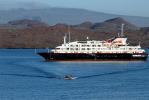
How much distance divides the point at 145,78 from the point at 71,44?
38.8m

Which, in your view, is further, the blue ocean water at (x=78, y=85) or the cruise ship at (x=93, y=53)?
the cruise ship at (x=93, y=53)

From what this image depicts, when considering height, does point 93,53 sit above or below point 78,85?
above

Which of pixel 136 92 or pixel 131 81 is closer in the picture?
pixel 136 92

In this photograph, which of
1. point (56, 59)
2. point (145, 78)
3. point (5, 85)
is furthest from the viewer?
point (56, 59)

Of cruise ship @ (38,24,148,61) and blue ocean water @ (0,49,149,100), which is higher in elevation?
cruise ship @ (38,24,148,61)

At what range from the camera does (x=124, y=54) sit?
11156 centimetres

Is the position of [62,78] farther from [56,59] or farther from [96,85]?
[56,59]

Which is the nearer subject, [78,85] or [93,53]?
[78,85]

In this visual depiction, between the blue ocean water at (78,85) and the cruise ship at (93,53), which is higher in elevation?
the cruise ship at (93,53)

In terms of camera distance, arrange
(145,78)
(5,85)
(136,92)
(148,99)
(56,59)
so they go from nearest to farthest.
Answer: (148,99) < (136,92) < (5,85) < (145,78) < (56,59)

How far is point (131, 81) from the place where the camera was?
7081 centimetres

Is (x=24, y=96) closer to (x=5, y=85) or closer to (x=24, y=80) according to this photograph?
(x=5, y=85)

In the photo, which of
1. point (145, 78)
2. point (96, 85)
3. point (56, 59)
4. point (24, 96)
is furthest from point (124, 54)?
point (24, 96)

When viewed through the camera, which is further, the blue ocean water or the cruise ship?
the cruise ship
